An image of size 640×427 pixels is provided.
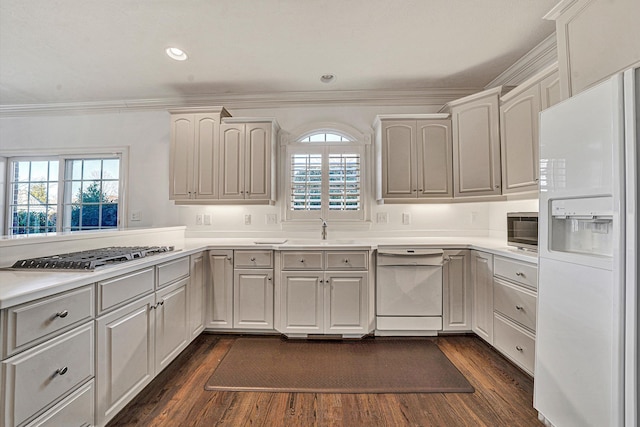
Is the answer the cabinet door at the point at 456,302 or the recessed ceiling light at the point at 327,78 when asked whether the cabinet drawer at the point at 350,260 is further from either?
the recessed ceiling light at the point at 327,78

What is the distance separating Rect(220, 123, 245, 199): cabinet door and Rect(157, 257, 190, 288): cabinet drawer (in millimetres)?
904

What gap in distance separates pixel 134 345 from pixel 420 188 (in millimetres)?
2693

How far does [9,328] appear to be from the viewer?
993mm

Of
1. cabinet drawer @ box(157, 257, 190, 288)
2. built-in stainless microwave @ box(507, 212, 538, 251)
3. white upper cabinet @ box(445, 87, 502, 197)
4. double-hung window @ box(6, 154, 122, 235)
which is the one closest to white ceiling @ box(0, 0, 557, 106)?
white upper cabinet @ box(445, 87, 502, 197)

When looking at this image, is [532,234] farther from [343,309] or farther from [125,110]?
[125,110]

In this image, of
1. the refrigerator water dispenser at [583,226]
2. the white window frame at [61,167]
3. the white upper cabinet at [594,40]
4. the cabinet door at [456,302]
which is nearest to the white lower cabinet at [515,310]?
the cabinet door at [456,302]

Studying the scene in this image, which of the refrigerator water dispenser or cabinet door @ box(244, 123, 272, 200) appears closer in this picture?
the refrigerator water dispenser

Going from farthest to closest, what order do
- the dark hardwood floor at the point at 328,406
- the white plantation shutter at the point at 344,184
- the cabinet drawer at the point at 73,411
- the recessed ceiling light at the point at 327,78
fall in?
the white plantation shutter at the point at 344,184 → the recessed ceiling light at the point at 327,78 → the dark hardwood floor at the point at 328,406 → the cabinet drawer at the point at 73,411

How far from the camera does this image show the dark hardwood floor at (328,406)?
1569 mm

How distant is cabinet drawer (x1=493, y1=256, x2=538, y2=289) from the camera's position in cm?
187

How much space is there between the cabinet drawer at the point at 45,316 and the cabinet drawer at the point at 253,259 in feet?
4.24

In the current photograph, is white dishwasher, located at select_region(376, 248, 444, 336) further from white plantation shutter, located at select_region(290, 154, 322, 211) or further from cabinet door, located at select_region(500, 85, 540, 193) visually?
white plantation shutter, located at select_region(290, 154, 322, 211)

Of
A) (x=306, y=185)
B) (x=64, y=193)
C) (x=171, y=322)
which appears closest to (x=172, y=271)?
(x=171, y=322)

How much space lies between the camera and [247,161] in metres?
2.92
